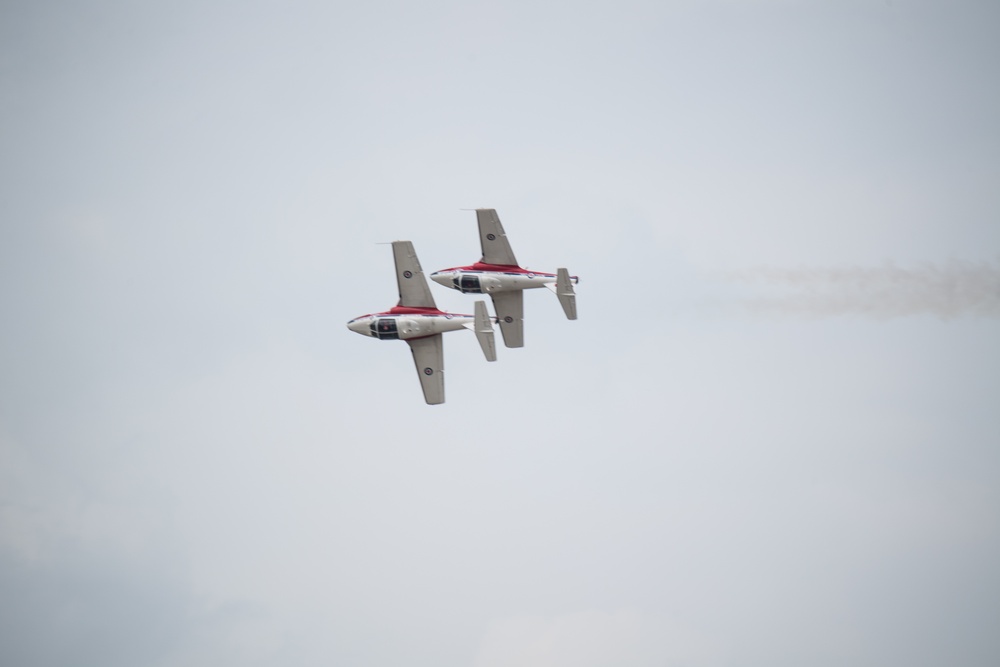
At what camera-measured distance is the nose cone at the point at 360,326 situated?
Result: 9031 centimetres

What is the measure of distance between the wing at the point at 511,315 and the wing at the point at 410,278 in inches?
188

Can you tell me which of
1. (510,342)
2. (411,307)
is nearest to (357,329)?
(411,307)

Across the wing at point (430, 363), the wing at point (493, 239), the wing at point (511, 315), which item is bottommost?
the wing at point (430, 363)

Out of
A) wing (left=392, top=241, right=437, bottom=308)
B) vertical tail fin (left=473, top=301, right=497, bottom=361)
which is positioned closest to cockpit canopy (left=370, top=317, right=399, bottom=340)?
wing (left=392, top=241, right=437, bottom=308)

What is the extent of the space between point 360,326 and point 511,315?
925 cm

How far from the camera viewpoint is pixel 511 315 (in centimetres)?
9200

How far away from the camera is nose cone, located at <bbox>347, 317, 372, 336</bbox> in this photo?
90.3 m

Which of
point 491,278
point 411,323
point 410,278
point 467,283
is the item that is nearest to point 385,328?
point 411,323

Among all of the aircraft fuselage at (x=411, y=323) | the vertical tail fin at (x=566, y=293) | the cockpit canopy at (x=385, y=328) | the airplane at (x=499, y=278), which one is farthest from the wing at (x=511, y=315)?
the cockpit canopy at (x=385, y=328)

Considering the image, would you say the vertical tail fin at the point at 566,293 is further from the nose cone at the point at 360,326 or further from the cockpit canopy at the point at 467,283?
the nose cone at the point at 360,326

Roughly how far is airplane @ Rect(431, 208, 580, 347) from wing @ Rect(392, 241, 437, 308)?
2983 mm

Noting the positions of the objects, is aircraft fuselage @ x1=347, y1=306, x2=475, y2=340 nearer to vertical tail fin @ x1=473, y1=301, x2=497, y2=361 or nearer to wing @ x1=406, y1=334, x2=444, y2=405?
wing @ x1=406, y1=334, x2=444, y2=405

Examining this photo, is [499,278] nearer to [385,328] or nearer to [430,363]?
[430,363]

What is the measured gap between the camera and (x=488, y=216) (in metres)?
90.4
